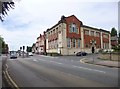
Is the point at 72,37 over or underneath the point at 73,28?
underneath

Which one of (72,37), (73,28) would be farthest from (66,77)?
(73,28)

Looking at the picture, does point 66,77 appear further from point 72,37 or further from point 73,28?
point 73,28

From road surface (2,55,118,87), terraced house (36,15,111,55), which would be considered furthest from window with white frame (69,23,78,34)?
road surface (2,55,118,87)

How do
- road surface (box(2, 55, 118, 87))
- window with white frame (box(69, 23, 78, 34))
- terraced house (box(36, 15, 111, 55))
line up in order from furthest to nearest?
window with white frame (box(69, 23, 78, 34)), terraced house (box(36, 15, 111, 55)), road surface (box(2, 55, 118, 87))

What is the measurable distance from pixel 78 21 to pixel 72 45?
8.20 metres

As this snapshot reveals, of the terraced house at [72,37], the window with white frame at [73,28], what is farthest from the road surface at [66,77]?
the window with white frame at [73,28]

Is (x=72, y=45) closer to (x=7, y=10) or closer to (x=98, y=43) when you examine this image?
(x=98, y=43)

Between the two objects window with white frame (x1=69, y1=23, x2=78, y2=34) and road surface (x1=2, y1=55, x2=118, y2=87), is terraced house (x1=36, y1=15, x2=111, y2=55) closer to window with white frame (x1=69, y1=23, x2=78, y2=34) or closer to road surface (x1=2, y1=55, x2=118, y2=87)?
window with white frame (x1=69, y1=23, x2=78, y2=34)

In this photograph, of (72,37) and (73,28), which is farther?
(73,28)

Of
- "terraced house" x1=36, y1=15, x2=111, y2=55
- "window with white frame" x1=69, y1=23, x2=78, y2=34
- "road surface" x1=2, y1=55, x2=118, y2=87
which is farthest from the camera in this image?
"window with white frame" x1=69, y1=23, x2=78, y2=34

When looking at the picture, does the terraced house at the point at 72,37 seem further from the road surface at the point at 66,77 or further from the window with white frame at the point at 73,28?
the road surface at the point at 66,77

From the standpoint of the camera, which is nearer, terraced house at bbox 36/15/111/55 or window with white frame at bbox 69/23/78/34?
terraced house at bbox 36/15/111/55

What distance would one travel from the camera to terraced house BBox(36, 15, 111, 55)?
7838 cm

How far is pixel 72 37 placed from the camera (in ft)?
264
